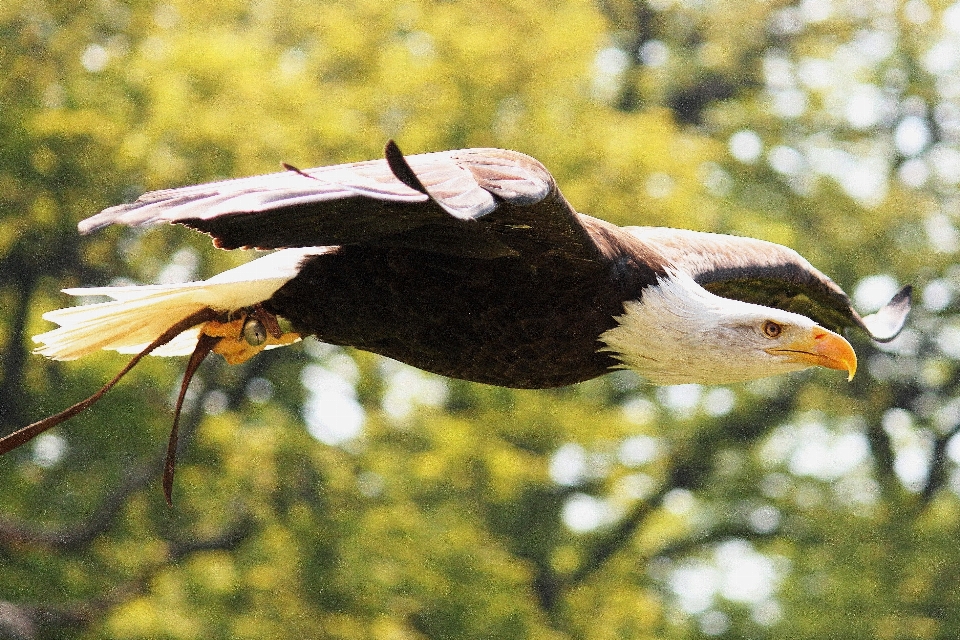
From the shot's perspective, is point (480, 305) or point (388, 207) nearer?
point (388, 207)

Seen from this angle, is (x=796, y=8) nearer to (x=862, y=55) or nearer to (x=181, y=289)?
(x=862, y=55)

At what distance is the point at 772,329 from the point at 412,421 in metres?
10.0

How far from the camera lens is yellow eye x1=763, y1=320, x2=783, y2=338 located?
4.26 metres

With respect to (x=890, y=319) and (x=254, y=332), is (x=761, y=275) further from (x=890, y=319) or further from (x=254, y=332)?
(x=254, y=332)

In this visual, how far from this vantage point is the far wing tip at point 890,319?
5.98 metres

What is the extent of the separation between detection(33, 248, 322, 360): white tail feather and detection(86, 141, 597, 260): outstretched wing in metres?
0.51

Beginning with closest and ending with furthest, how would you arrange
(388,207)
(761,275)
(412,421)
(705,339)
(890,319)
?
(388,207)
(705,339)
(761,275)
(890,319)
(412,421)

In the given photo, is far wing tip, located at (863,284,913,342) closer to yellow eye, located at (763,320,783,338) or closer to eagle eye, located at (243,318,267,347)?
yellow eye, located at (763,320,783,338)

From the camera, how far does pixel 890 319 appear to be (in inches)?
244

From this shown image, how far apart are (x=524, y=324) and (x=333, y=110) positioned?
9.34 m

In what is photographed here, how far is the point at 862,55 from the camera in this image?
→ 20.0 metres

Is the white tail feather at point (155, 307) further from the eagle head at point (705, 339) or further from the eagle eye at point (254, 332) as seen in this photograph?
the eagle head at point (705, 339)

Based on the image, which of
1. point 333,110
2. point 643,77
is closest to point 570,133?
point 333,110

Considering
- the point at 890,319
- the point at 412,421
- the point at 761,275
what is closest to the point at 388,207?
the point at 761,275
